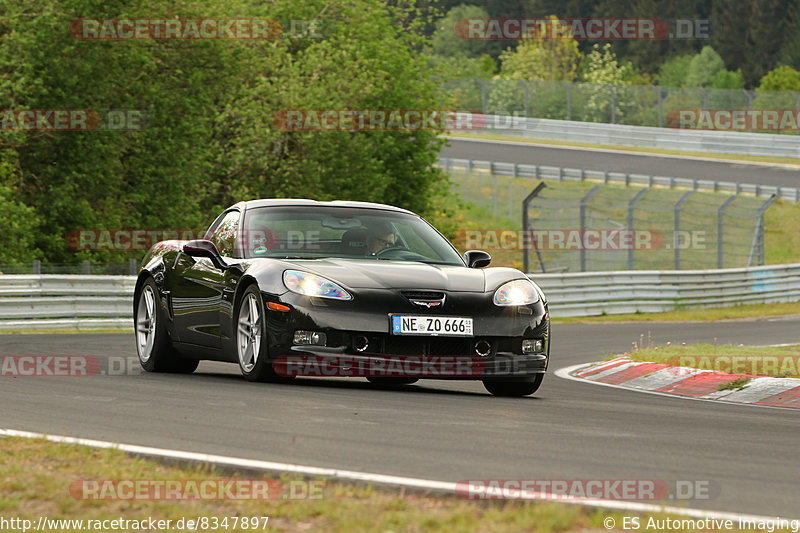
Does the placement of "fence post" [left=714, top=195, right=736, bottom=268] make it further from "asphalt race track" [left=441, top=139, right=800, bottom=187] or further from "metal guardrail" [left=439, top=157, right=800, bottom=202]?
"asphalt race track" [left=441, top=139, right=800, bottom=187]

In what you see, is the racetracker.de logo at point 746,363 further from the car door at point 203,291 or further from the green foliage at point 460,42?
the green foliage at point 460,42

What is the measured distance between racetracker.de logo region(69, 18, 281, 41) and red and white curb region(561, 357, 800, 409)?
17668 millimetres

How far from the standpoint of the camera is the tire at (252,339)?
9.68 meters

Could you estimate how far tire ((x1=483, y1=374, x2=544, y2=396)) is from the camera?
399 inches

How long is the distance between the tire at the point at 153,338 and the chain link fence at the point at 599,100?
44.8m

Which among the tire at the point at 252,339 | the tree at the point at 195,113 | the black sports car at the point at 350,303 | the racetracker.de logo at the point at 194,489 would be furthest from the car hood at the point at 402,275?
the tree at the point at 195,113

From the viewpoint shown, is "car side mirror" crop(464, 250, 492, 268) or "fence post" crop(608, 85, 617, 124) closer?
"car side mirror" crop(464, 250, 492, 268)

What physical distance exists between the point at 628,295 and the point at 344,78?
1261 centimetres

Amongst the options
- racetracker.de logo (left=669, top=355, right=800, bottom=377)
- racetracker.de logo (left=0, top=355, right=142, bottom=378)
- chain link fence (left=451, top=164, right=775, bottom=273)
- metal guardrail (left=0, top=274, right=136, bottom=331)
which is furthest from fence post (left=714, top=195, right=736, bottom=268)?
racetracker.de logo (left=0, top=355, right=142, bottom=378)

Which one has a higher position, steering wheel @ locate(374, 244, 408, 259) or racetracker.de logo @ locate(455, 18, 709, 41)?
racetracker.de logo @ locate(455, 18, 709, 41)

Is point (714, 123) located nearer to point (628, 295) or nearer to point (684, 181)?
point (684, 181)

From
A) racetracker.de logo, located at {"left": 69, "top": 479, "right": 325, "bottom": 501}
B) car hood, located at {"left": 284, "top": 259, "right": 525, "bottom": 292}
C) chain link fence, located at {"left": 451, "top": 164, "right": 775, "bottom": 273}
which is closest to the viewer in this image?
racetracker.de logo, located at {"left": 69, "top": 479, "right": 325, "bottom": 501}

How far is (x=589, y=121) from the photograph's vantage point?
225 ft

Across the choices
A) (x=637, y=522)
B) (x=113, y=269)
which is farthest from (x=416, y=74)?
(x=637, y=522)
